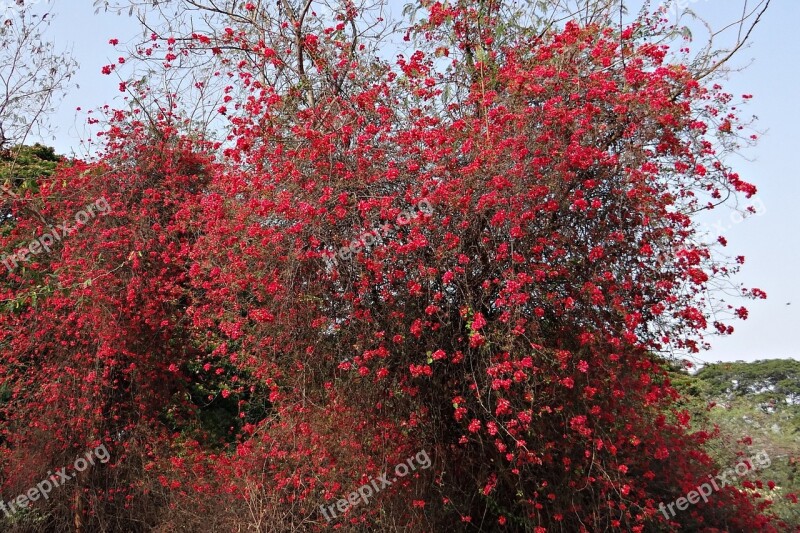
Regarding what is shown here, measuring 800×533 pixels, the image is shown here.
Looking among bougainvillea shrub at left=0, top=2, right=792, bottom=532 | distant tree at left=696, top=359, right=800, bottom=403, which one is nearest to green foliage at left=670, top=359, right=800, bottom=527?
distant tree at left=696, top=359, right=800, bottom=403

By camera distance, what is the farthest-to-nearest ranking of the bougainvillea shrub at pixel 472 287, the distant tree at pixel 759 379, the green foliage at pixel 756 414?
the distant tree at pixel 759 379, the green foliage at pixel 756 414, the bougainvillea shrub at pixel 472 287

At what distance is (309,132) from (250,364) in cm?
179

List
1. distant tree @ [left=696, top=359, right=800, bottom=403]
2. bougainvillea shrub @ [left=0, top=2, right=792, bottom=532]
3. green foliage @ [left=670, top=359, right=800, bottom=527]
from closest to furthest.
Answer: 1. bougainvillea shrub @ [left=0, top=2, right=792, bottom=532]
2. green foliage @ [left=670, top=359, right=800, bottom=527]
3. distant tree @ [left=696, top=359, right=800, bottom=403]

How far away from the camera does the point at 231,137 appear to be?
5.70m

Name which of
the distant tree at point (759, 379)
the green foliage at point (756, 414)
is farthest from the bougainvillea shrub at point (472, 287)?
the distant tree at point (759, 379)

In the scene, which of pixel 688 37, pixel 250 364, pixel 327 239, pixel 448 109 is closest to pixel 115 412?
pixel 250 364

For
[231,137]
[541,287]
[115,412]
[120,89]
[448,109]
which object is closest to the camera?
[541,287]

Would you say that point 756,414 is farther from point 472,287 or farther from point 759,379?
point 472,287

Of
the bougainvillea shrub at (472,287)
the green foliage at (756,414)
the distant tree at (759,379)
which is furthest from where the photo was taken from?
the distant tree at (759,379)

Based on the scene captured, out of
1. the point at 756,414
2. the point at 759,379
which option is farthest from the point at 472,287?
the point at 759,379

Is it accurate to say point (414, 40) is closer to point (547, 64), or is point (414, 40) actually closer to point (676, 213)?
point (547, 64)

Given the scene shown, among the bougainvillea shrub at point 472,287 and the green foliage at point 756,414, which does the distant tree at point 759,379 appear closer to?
the green foliage at point 756,414

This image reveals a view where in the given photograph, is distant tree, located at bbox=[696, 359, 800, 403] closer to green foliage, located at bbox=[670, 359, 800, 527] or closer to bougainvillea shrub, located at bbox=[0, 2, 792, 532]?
green foliage, located at bbox=[670, 359, 800, 527]

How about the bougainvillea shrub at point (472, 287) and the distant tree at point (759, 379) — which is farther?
the distant tree at point (759, 379)
